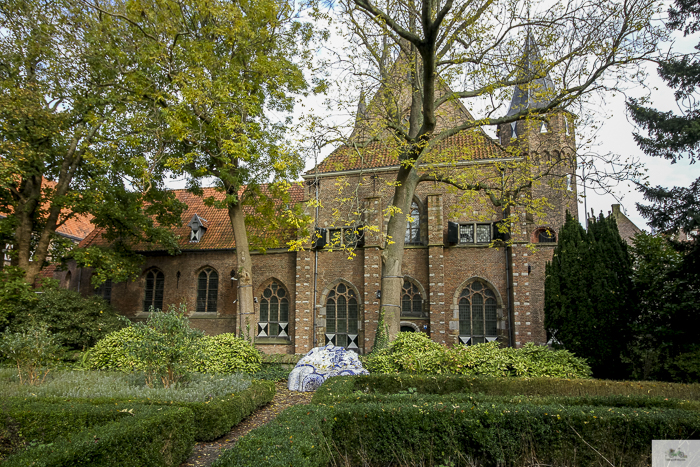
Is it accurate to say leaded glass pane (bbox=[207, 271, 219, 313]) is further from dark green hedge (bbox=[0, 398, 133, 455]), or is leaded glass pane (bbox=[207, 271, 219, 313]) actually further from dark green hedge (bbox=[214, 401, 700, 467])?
dark green hedge (bbox=[214, 401, 700, 467])

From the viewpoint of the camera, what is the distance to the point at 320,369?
1110cm

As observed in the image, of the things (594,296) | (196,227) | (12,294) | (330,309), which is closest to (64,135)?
(12,294)

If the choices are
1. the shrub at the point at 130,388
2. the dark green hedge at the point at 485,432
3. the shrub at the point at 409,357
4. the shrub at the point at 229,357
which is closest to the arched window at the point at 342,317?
the shrub at the point at 229,357

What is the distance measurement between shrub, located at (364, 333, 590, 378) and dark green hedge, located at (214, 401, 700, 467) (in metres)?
3.66

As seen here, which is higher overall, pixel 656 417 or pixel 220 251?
pixel 220 251

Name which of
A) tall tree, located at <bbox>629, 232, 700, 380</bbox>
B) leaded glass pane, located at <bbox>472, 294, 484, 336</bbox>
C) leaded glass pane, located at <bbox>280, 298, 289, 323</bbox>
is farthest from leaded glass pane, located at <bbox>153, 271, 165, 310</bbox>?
tall tree, located at <bbox>629, 232, 700, 380</bbox>

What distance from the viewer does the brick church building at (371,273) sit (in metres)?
18.2

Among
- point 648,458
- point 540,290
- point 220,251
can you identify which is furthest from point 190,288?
point 648,458

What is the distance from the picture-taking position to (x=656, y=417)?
19.0 ft

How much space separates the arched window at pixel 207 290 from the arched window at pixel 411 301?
31.2 feet

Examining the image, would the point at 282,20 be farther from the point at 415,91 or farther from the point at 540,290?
the point at 540,290

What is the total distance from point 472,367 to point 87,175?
16658 millimetres

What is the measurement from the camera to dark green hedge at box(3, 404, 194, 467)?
4410 millimetres

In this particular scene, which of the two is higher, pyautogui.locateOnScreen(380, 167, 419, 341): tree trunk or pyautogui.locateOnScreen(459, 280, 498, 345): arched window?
pyautogui.locateOnScreen(380, 167, 419, 341): tree trunk
